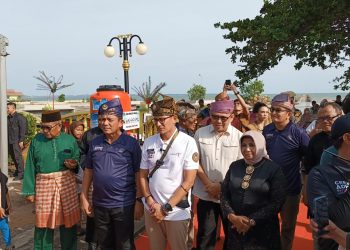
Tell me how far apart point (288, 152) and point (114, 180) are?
1.87 meters

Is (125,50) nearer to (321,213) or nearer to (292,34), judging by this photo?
(292,34)

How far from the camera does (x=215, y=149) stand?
3742mm

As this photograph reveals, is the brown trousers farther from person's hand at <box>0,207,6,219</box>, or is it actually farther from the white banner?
the white banner

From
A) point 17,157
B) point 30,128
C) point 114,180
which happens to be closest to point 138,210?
point 114,180

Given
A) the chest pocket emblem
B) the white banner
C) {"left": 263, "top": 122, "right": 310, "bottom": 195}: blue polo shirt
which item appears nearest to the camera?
the chest pocket emblem

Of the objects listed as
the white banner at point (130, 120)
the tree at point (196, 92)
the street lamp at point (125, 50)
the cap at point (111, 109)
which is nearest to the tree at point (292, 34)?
the street lamp at point (125, 50)

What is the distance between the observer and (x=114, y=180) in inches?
139

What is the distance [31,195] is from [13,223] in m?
2.20

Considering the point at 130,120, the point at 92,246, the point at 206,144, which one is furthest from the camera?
the point at 130,120

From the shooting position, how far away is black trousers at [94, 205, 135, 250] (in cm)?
357

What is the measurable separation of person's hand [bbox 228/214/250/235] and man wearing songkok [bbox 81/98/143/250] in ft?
3.15

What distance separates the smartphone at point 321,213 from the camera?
1.83m

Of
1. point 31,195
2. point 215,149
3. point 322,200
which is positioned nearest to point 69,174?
point 31,195

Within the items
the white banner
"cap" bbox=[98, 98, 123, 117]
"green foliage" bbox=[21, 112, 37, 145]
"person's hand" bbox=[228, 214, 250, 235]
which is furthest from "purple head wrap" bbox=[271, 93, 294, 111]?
"green foliage" bbox=[21, 112, 37, 145]
